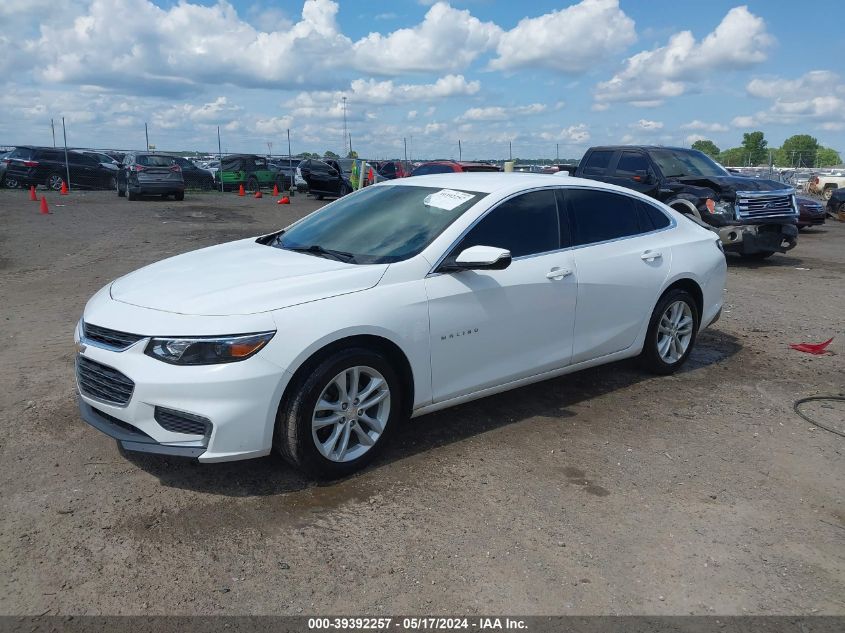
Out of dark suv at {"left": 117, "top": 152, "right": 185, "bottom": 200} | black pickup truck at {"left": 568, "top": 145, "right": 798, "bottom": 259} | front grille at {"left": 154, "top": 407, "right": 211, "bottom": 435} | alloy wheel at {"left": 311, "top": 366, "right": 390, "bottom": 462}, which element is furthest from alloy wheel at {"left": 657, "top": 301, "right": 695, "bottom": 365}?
dark suv at {"left": 117, "top": 152, "right": 185, "bottom": 200}

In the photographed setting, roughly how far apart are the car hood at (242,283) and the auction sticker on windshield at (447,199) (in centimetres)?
77

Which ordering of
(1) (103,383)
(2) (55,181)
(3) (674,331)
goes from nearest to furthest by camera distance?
(1) (103,383), (3) (674,331), (2) (55,181)

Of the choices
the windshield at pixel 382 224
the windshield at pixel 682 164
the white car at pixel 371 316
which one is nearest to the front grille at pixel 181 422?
the white car at pixel 371 316

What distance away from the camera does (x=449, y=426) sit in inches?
193

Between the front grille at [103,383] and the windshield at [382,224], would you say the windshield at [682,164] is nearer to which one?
the windshield at [382,224]

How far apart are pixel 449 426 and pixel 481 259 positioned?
126cm

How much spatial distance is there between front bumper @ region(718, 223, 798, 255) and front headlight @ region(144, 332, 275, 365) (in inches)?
395

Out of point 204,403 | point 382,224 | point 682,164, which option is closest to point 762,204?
point 682,164

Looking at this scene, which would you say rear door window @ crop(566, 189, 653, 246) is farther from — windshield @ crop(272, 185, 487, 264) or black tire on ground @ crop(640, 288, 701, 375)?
windshield @ crop(272, 185, 487, 264)

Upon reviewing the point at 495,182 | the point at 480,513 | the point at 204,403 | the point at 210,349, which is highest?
the point at 495,182

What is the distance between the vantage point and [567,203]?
5.22m

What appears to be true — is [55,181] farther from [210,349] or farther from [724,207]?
[210,349]

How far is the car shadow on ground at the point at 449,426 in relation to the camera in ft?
13.3

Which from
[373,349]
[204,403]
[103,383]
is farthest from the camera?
[373,349]
